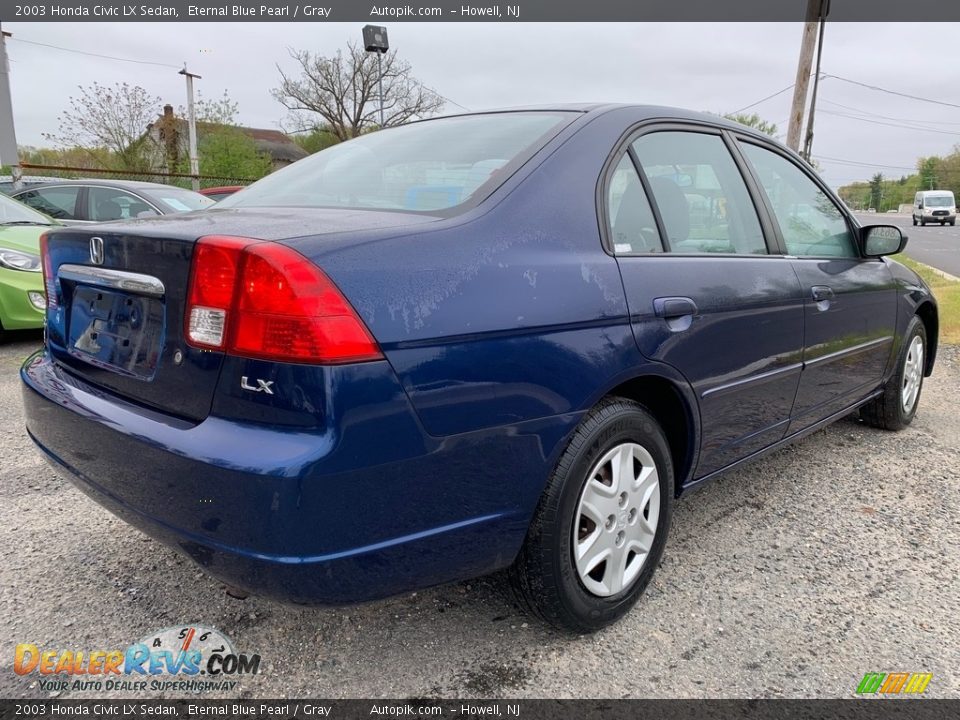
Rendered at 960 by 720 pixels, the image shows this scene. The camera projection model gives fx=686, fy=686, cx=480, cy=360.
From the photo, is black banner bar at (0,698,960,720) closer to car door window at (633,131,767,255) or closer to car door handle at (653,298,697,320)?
car door handle at (653,298,697,320)

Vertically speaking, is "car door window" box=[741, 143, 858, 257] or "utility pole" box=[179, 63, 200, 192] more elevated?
"utility pole" box=[179, 63, 200, 192]

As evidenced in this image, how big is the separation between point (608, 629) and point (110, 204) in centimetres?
777

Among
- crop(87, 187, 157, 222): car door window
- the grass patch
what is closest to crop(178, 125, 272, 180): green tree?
crop(87, 187, 157, 222): car door window

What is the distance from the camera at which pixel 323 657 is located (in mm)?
2002

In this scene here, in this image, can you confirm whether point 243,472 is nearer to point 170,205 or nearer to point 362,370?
point 362,370

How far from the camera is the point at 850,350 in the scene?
3285 millimetres

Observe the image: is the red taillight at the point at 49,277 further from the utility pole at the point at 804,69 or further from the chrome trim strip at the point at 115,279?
the utility pole at the point at 804,69

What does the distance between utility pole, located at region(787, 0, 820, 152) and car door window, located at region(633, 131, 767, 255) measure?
562 inches

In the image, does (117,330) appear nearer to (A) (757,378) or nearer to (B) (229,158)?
(A) (757,378)

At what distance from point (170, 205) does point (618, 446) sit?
23.1 feet

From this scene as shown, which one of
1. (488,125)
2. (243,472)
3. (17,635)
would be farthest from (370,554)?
(488,125)

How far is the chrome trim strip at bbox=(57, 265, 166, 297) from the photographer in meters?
1.69

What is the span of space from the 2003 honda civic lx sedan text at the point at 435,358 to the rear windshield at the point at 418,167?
0.6 inches

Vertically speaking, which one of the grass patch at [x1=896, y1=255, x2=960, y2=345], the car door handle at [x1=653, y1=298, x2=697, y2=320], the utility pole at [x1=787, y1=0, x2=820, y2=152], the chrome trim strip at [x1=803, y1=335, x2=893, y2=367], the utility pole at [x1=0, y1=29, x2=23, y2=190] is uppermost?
the utility pole at [x1=787, y1=0, x2=820, y2=152]
